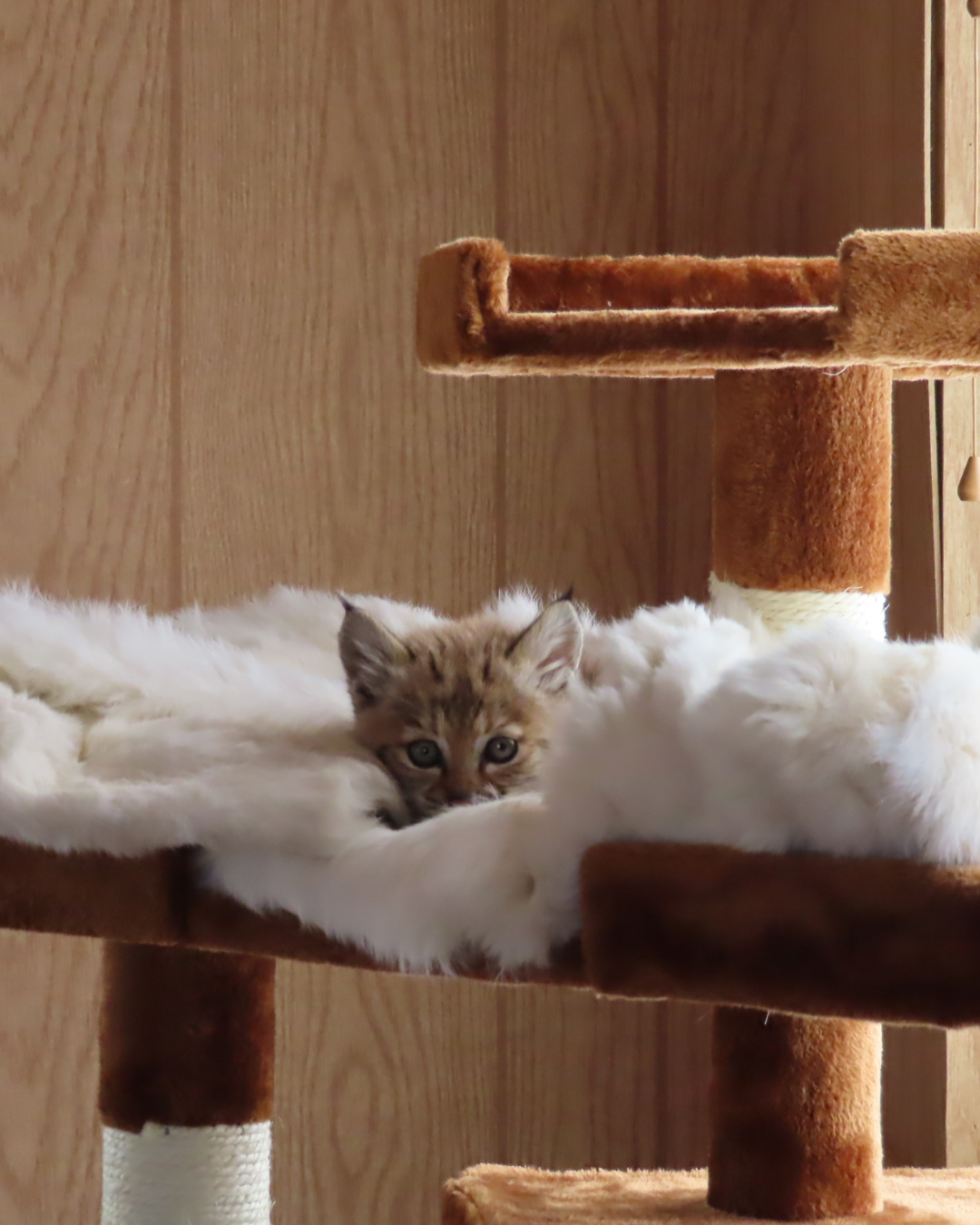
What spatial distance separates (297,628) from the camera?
1.25m

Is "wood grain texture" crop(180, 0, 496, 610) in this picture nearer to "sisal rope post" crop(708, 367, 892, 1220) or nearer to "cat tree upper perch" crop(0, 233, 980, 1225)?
"cat tree upper perch" crop(0, 233, 980, 1225)

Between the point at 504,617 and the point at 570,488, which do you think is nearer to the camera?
the point at 504,617

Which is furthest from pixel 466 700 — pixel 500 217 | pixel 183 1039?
pixel 500 217

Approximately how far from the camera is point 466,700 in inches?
40.1

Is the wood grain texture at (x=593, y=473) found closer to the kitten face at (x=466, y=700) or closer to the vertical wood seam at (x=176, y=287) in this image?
the vertical wood seam at (x=176, y=287)

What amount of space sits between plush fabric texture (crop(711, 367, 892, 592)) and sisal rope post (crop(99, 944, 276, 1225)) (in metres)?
0.48

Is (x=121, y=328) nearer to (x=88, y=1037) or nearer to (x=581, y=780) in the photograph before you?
(x=88, y=1037)

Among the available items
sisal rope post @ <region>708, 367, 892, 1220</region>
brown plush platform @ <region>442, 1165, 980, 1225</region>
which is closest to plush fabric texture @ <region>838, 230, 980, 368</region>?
sisal rope post @ <region>708, 367, 892, 1220</region>

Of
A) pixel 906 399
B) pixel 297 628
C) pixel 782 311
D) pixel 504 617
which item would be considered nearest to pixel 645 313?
pixel 782 311

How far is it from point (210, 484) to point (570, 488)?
43 centimetres

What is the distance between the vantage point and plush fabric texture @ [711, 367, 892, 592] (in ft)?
3.75

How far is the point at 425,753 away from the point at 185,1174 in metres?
0.35

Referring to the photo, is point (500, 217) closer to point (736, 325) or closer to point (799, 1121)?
point (736, 325)

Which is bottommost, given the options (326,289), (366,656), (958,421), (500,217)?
(366,656)
